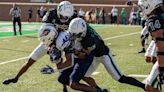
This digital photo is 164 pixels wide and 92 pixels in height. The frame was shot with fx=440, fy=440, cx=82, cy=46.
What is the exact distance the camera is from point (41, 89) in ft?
28.0

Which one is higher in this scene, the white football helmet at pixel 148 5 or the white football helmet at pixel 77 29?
the white football helmet at pixel 148 5

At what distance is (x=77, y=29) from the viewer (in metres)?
6.43

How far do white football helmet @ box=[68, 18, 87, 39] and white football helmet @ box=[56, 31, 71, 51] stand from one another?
0.35 ft

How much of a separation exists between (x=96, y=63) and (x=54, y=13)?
3.87 ft

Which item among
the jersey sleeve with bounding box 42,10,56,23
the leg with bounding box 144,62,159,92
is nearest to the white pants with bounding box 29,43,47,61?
the jersey sleeve with bounding box 42,10,56,23

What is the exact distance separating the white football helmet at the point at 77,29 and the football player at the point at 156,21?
1.01m

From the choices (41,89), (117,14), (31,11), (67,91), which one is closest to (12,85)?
(41,89)

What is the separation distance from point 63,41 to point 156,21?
1475mm

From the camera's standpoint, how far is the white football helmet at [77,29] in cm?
643

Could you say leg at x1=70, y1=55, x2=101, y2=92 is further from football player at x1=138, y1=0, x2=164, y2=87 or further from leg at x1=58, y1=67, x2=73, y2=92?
football player at x1=138, y1=0, x2=164, y2=87

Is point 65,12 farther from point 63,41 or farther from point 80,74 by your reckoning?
point 80,74

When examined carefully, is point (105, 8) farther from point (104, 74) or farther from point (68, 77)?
point (68, 77)

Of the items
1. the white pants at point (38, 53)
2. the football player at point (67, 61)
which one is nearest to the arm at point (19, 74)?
the white pants at point (38, 53)

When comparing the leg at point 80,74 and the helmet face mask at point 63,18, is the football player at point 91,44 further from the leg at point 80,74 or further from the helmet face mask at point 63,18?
the helmet face mask at point 63,18
